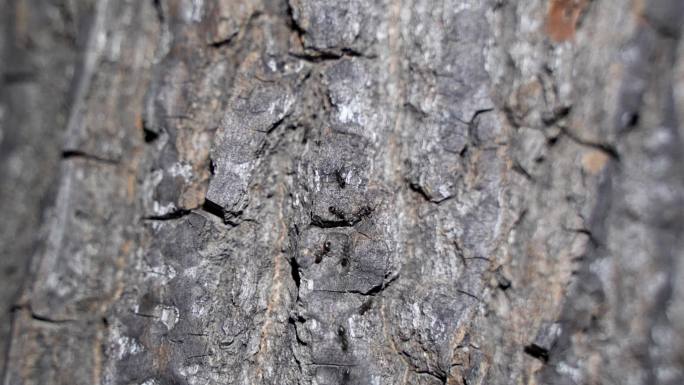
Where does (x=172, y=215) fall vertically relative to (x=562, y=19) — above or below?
below

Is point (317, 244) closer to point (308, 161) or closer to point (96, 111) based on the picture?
point (308, 161)

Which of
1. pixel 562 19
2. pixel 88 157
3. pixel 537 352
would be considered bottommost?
pixel 537 352

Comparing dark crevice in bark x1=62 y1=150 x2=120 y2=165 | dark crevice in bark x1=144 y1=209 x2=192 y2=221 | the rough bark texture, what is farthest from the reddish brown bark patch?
dark crevice in bark x1=62 y1=150 x2=120 y2=165

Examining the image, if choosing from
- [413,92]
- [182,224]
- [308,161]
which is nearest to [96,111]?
[182,224]

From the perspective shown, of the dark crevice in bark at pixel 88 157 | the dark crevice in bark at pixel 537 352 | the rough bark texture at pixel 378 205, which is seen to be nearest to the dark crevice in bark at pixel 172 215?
the rough bark texture at pixel 378 205

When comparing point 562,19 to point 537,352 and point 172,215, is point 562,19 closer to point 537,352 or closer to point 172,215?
point 537,352

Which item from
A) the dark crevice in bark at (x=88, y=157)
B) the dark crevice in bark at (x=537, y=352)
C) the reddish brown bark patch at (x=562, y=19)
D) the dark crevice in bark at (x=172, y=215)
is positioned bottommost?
the dark crevice in bark at (x=537, y=352)

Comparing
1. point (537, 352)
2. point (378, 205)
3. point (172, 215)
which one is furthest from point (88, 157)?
point (537, 352)

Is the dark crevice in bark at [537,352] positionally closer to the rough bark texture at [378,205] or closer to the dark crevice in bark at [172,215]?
the rough bark texture at [378,205]
